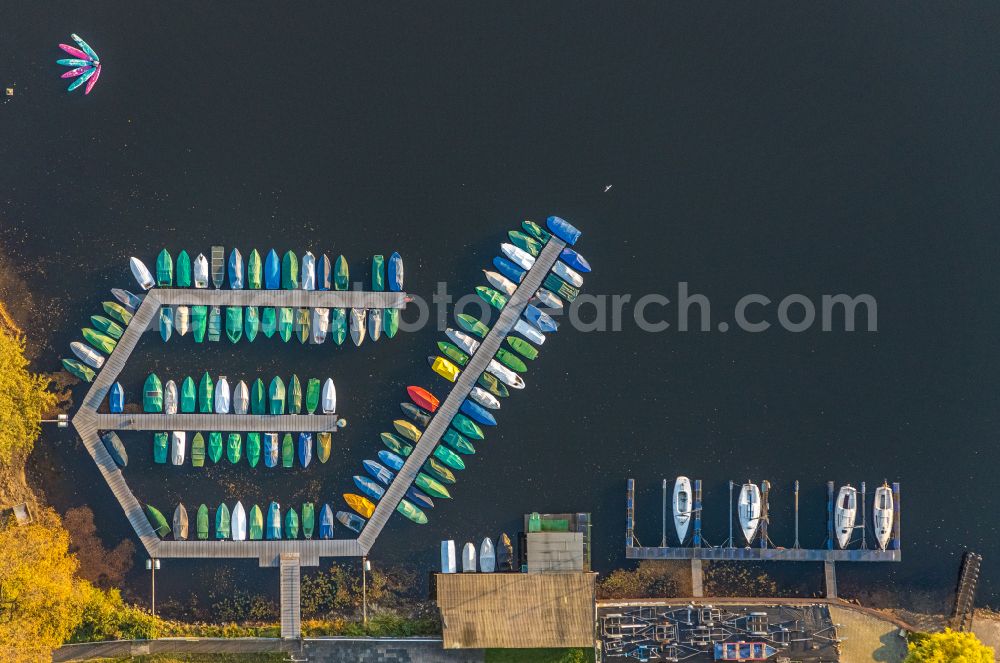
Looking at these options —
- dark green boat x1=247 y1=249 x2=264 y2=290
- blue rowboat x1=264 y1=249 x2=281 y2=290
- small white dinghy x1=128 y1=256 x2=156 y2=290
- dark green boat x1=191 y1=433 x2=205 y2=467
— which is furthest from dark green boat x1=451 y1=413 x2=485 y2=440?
small white dinghy x1=128 y1=256 x2=156 y2=290

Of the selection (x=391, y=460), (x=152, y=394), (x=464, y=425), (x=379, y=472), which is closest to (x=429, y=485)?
(x=391, y=460)

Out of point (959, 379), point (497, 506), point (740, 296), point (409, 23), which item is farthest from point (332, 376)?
point (959, 379)

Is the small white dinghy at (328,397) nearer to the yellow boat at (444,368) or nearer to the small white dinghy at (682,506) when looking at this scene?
the yellow boat at (444,368)

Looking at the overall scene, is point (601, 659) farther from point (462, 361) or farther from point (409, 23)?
point (409, 23)

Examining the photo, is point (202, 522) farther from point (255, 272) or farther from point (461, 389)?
point (461, 389)

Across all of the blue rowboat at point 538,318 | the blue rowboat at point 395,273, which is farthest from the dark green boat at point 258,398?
the blue rowboat at point 538,318

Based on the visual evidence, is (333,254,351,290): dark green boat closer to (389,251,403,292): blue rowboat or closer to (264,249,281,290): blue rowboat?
(389,251,403,292): blue rowboat
